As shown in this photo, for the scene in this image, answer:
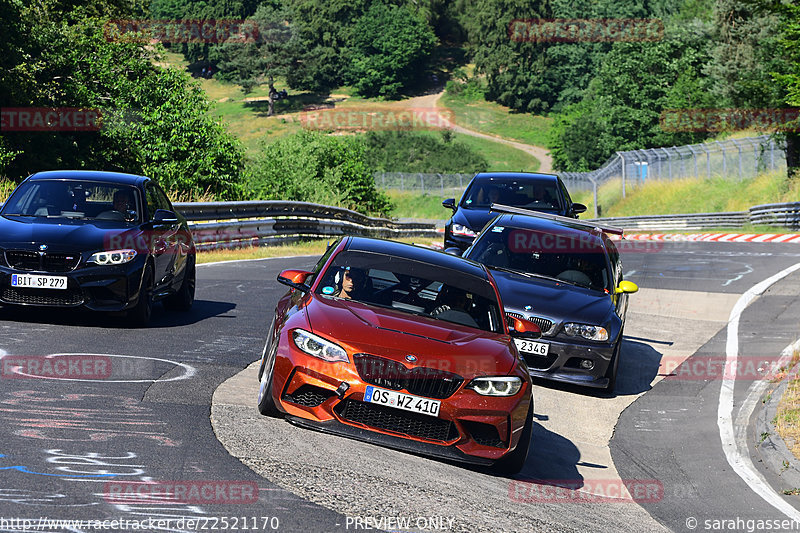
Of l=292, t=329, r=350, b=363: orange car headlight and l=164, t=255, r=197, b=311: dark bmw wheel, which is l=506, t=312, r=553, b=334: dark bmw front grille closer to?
l=292, t=329, r=350, b=363: orange car headlight

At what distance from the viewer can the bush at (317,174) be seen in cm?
4094

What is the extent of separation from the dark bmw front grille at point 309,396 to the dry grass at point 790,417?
408 centimetres

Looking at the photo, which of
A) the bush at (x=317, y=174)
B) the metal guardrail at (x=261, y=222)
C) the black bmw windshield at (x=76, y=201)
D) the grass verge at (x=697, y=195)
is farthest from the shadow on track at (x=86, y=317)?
the grass verge at (x=697, y=195)

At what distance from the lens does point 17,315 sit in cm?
1126

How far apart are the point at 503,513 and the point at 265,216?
20.5 m

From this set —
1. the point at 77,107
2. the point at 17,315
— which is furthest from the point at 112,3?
the point at 17,315

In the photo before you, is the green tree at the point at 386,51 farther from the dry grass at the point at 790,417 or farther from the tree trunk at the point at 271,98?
the dry grass at the point at 790,417

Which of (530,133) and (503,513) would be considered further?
(530,133)

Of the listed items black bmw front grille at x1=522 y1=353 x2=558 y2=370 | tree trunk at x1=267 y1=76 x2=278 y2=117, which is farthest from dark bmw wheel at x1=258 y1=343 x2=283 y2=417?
tree trunk at x1=267 y1=76 x2=278 y2=117

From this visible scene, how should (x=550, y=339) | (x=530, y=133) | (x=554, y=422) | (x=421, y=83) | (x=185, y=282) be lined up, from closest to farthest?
(x=554, y=422) < (x=550, y=339) < (x=185, y=282) < (x=530, y=133) < (x=421, y=83)

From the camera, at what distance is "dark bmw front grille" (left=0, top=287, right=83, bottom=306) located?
10492mm

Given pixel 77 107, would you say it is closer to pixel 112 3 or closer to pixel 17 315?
pixel 112 3

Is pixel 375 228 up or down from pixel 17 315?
down

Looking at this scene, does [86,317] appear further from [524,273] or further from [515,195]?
[515,195]
